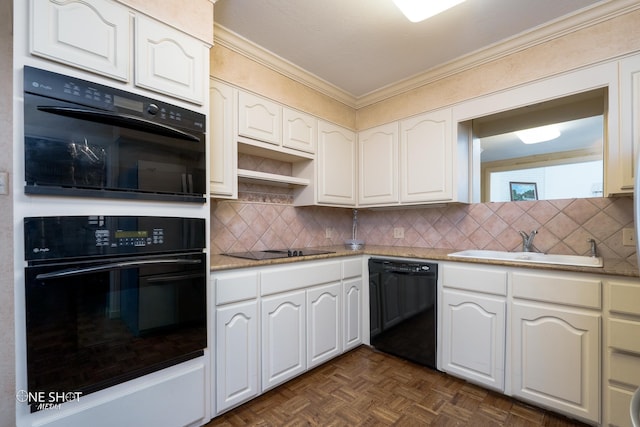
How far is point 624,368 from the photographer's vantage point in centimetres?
146

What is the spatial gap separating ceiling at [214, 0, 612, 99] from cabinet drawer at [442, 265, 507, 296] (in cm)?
162

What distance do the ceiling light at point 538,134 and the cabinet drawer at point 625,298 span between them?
126cm

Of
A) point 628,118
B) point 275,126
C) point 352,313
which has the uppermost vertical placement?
point 275,126

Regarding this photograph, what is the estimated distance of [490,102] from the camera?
220cm

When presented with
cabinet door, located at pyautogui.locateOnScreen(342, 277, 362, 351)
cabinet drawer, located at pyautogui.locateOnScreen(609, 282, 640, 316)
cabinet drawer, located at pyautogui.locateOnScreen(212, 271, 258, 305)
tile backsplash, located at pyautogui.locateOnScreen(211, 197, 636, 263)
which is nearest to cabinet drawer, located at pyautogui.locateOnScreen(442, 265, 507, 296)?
cabinet drawer, located at pyautogui.locateOnScreen(609, 282, 640, 316)

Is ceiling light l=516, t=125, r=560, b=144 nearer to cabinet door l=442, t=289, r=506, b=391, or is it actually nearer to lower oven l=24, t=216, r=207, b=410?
cabinet door l=442, t=289, r=506, b=391

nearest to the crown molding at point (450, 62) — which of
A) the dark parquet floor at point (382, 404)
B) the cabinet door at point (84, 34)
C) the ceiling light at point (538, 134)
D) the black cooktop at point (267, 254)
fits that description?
the ceiling light at point (538, 134)

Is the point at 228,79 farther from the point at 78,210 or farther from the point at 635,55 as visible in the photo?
the point at 635,55

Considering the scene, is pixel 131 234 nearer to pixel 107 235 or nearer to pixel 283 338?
pixel 107 235

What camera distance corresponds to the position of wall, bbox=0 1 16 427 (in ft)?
4.41

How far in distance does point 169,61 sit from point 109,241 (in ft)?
3.02

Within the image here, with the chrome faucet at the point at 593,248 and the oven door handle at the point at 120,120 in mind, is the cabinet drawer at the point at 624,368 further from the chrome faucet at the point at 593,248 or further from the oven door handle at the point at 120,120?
the oven door handle at the point at 120,120

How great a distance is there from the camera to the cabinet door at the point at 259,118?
6.86 feet

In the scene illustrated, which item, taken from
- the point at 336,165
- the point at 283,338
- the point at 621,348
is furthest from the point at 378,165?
the point at 621,348
